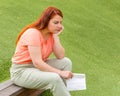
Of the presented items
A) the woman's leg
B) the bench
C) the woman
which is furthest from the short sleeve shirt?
the bench

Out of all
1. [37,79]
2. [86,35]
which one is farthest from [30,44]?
[86,35]

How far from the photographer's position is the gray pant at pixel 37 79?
3949 mm

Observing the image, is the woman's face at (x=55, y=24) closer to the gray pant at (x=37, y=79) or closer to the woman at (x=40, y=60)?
the woman at (x=40, y=60)

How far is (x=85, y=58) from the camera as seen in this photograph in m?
7.15

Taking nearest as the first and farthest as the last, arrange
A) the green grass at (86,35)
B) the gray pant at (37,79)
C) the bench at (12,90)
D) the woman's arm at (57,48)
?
the gray pant at (37,79)
the bench at (12,90)
the woman's arm at (57,48)
the green grass at (86,35)

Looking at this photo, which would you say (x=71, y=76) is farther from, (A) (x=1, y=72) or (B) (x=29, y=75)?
(A) (x=1, y=72)

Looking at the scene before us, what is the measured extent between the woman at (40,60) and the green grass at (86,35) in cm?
127

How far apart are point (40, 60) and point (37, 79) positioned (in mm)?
209

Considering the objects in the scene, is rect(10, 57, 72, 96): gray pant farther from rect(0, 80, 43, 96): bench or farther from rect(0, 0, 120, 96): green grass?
rect(0, 0, 120, 96): green grass

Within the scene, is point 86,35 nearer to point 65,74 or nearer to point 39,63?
point 65,74

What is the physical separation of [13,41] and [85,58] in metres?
1.41

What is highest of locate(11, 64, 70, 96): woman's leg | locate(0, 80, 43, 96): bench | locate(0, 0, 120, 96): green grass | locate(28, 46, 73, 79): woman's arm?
locate(28, 46, 73, 79): woman's arm

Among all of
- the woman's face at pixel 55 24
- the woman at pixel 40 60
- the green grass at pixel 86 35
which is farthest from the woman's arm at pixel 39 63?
the green grass at pixel 86 35

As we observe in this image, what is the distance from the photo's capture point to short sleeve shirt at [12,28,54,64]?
4039 mm
